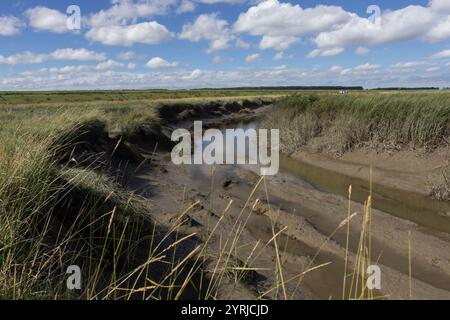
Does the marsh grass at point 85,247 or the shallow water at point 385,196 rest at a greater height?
the marsh grass at point 85,247

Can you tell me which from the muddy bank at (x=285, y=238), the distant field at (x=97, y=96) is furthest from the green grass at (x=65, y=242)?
the distant field at (x=97, y=96)

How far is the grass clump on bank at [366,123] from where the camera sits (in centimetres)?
1472

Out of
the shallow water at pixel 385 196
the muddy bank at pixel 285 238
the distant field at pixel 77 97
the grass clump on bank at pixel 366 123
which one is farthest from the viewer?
the distant field at pixel 77 97

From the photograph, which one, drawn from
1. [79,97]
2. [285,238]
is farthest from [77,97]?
[285,238]

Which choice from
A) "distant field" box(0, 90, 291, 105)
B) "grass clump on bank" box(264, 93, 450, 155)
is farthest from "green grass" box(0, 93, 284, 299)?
"distant field" box(0, 90, 291, 105)

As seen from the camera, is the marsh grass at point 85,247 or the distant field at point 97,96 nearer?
the marsh grass at point 85,247

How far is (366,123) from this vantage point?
1723 cm

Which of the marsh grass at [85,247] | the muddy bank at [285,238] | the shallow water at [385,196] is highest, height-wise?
the marsh grass at [85,247]

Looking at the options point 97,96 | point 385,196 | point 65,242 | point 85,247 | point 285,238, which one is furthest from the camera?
point 97,96

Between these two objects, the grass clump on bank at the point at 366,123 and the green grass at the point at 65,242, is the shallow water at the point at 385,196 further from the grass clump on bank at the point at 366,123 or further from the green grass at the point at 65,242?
the green grass at the point at 65,242

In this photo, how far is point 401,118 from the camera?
51.6 feet

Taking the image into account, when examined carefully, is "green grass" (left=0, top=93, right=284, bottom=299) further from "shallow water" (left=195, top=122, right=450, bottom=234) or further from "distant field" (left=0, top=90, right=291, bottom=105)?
"distant field" (left=0, top=90, right=291, bottom=105)

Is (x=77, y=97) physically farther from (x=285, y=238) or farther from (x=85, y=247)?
(x=85, y=247)
